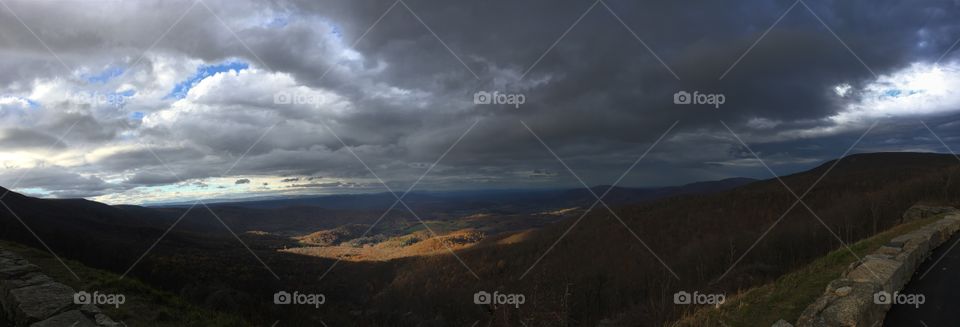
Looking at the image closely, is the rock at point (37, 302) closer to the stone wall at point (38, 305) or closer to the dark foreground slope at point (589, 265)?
the stone wall at point (38, 305)

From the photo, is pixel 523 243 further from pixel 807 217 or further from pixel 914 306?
pixel 914 306

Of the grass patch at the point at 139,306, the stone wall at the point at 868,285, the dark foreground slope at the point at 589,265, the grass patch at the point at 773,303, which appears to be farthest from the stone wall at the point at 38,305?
the stone wall at the point at 868,285

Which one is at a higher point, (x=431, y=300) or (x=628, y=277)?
(x=628, y=277)

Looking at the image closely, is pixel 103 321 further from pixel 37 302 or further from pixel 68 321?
pixel 37 302

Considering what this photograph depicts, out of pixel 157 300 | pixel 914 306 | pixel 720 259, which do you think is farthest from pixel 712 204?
pixel 157 300

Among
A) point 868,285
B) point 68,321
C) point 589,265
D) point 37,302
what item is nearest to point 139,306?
point 37,302

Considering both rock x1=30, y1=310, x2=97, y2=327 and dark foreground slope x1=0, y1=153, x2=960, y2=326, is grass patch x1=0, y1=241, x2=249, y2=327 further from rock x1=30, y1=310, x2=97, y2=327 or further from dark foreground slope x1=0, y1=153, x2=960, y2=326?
dark foreground slope x1=0, y1=153, x2=960, y2=326
